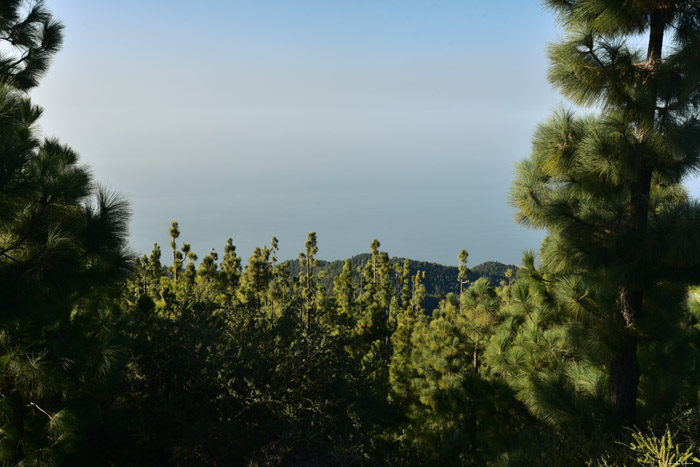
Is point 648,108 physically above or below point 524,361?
above

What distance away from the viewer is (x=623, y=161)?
602 centimetres

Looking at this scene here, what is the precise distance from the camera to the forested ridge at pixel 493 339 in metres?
5.18

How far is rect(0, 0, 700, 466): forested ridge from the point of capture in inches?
204

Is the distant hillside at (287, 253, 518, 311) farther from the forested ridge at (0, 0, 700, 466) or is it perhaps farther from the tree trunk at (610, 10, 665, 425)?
the tree trunk at (610, 10, 665, 425)

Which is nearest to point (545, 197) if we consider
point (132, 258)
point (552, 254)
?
point (552, 254)

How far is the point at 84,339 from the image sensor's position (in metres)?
5.70

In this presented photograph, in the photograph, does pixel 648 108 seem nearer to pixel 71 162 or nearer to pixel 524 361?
pixel 524 361

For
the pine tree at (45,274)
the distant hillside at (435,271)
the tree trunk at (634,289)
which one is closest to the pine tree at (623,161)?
the tree trunk at (634,289)

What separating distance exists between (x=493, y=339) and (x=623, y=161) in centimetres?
386

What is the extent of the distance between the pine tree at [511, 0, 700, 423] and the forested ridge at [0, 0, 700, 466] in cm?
3

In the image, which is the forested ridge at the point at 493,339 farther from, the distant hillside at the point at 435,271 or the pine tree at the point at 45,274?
the distant hillside at the point at 435,271

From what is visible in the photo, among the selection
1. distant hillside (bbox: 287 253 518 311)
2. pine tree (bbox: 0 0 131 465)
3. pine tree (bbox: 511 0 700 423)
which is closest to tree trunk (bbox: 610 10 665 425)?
pine tree (bbox: 511 0 700 423)

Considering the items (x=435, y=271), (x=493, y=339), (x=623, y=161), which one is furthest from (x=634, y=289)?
(x=435, y=271)

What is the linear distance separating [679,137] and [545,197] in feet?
5.32
